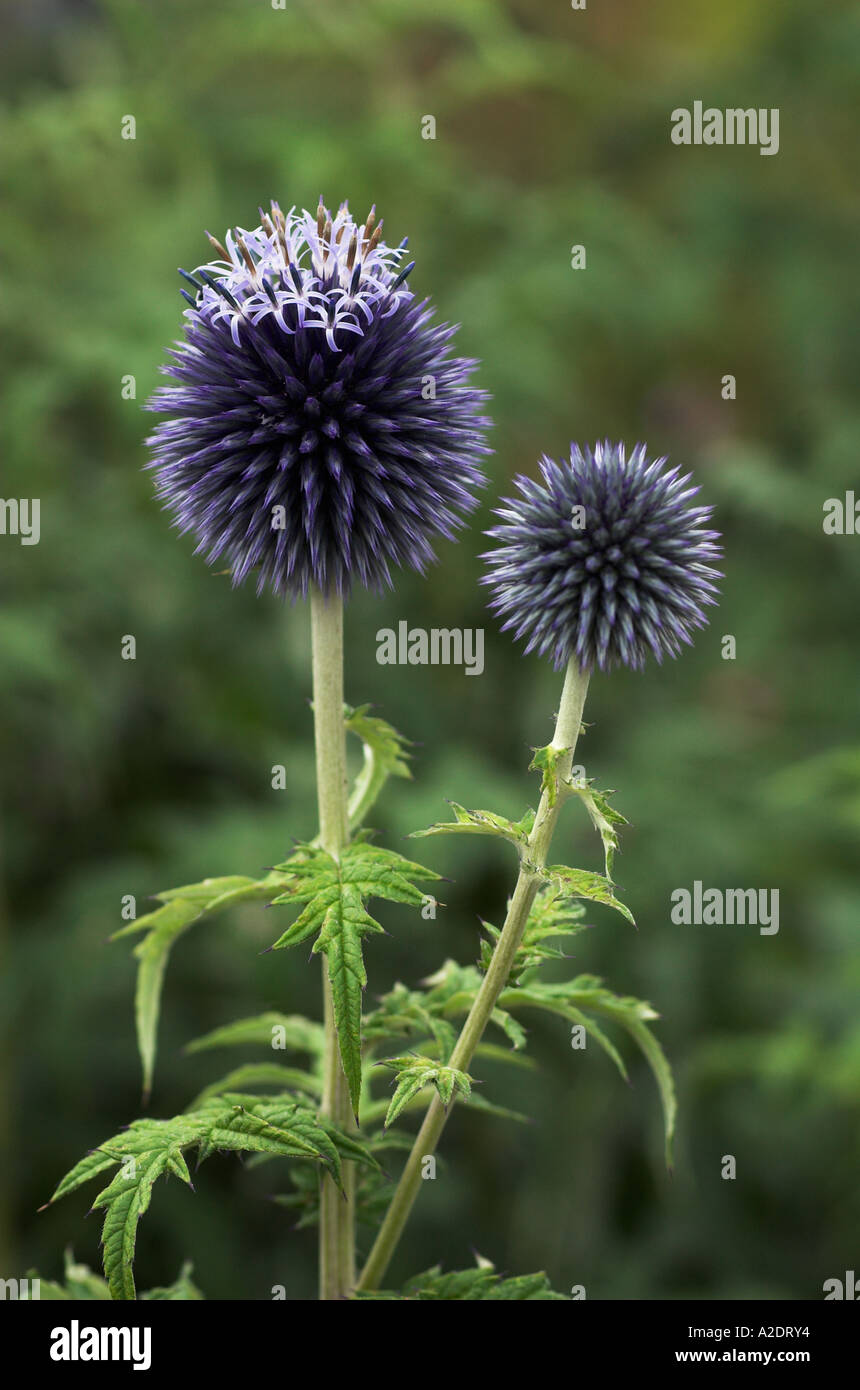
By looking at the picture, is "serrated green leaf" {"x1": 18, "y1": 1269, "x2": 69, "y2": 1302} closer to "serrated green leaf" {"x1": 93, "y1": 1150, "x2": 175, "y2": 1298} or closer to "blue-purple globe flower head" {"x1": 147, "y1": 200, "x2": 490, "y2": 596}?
"serrated green leaf" {"x1": 93, "y1": 1150, "x2": 175, "y2": 1298}

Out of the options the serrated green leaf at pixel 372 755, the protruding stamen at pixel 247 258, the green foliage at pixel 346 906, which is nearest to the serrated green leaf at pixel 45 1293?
the green foliage at pixel 346 906

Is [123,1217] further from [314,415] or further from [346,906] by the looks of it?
[314,415]

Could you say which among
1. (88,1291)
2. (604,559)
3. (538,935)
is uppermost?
(604,559)

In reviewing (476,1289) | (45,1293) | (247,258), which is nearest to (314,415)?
(247,258)

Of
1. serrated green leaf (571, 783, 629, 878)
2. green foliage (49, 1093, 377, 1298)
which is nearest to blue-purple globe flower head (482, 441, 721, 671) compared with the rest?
serrated green leaf (571, 783, 629, 878)

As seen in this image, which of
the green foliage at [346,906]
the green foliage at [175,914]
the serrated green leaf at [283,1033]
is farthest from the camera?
the serrated green leaf at [283,1033]

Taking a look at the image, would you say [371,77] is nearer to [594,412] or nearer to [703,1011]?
[594,412]

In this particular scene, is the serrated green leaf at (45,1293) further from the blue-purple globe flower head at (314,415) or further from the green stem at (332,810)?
the blue-purple globe flower head at (314,415)
